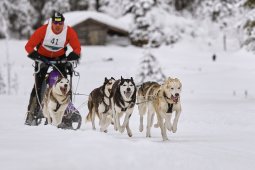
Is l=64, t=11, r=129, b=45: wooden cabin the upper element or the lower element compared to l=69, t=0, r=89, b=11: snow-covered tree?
lower

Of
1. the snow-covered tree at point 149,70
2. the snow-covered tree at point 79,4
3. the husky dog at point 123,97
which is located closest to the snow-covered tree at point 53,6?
the snow-covered tree at point 79,4

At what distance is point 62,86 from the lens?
8164 mm

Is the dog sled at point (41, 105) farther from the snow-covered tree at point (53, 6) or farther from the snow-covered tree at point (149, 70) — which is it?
the snow-covered tree at point (53, 6)

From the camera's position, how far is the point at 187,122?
11805 mm

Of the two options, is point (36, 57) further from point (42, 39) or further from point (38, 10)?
point (38, 10)

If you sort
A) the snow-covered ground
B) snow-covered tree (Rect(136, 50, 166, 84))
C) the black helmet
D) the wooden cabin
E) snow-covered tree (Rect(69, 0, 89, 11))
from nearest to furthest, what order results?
the snow-covered ground → the black helmet → snow-covered tree (Rect(136, 50, 166, 84)) → the wooden cabin → snow-covered tree (Rect(69, 0, 89, 11))

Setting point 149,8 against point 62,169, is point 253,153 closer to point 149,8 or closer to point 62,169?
point 62,169

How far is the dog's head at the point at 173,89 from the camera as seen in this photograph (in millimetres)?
7422

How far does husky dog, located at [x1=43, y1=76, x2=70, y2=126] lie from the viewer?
8.20 metres

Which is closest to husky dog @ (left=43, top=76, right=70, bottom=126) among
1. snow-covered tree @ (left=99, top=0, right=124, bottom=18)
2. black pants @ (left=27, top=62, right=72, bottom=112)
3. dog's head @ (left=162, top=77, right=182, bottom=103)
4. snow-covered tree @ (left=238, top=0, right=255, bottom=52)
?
black pants @ (left=27, top=62, right=72, bottom=112)

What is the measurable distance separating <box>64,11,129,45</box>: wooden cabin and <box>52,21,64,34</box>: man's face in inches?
1443

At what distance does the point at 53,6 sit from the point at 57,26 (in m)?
42.6

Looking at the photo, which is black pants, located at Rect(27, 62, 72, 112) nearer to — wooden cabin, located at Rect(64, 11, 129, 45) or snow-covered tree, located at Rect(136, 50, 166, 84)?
snow-covered tree, located at Rect(136, 50, 166, 84)

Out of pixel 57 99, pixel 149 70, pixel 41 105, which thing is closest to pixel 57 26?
pixel 57 99
